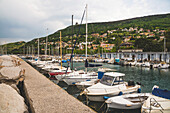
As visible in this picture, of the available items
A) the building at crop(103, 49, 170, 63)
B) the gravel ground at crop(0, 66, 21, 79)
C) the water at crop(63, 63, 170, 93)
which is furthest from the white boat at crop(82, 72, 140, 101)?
the building at crop(103, 49, 170, 63)

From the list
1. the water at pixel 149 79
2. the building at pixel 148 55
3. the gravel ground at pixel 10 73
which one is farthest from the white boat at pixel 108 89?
the building at pixel 148 55


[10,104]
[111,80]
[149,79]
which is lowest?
[149,79]

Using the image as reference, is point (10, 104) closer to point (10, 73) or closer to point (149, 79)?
point (10, 73)

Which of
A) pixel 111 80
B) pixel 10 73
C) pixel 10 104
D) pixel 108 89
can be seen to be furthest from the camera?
pixel 111 80

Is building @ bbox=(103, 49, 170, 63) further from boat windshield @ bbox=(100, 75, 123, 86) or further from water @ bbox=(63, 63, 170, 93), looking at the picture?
boat windshield @ bbox=(100, 75, 123, 86)

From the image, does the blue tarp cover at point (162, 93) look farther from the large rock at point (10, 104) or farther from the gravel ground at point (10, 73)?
the gravel ground at point (10, 73)

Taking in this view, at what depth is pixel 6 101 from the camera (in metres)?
4.99

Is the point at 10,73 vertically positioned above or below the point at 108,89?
above

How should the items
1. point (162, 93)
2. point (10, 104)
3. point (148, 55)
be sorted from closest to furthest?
point (10, 104) < point (162, 93) < point (148, 55)

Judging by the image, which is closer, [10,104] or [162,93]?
[10,104]

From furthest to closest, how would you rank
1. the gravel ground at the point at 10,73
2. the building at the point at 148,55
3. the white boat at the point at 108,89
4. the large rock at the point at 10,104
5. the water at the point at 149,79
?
the building at the point at 148,55 < the water at the point at 149,79 < the white boat at the point at 108,89 < the gravel ground at the point at 10,73 < the large rock at the point at 10,104

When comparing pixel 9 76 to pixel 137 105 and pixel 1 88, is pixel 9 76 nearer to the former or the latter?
pixel 1 88

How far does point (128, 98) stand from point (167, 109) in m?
3.03

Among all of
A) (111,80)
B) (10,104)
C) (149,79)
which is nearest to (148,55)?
(149,79)
